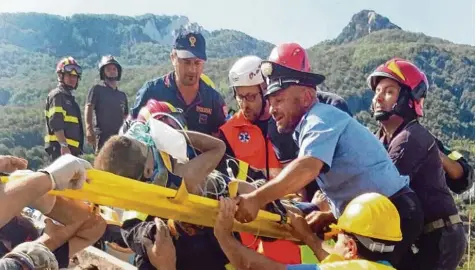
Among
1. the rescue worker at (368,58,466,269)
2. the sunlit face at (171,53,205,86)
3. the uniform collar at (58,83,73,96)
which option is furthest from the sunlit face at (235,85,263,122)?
the uniform collar at (58,83,73,96)

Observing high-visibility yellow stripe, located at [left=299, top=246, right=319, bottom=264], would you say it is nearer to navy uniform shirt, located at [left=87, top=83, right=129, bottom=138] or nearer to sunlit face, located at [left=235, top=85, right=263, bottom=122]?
sunlit face, located at [left=235, top=85, right=263, bottom=122]

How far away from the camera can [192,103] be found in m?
5.36

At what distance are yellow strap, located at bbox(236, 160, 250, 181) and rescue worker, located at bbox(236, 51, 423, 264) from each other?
90cm

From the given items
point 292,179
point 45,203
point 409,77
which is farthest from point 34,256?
point 409,77

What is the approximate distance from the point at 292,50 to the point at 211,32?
139 m

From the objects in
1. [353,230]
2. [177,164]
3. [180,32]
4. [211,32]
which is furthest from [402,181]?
[211,32]

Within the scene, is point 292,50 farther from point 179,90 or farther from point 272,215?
point 179,90

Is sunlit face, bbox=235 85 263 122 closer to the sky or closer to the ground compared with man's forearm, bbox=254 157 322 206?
closer to the sky

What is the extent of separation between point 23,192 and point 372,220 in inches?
61.9

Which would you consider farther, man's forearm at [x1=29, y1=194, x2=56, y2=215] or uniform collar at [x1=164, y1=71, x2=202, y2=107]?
uniform collar at [x1=164, y1=71, x2=202, y2=107]

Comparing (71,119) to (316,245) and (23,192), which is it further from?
(23,192)

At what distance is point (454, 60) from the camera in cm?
8962

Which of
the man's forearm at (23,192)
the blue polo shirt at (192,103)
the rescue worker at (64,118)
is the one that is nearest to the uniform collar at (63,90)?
the rescue worker at (64,118)

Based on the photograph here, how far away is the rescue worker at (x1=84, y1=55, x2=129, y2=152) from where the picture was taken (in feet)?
31.9
